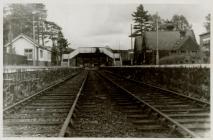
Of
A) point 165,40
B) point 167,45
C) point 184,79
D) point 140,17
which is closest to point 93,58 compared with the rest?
point 140,17

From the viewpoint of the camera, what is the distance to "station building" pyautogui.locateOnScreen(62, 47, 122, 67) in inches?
2078

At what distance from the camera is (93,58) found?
77375 mm

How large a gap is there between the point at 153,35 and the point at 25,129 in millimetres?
45354

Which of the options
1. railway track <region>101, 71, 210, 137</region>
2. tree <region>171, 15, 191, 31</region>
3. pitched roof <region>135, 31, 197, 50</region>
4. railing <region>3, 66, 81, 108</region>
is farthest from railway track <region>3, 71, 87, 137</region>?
tree <region>171, 15, 191, 31</region>

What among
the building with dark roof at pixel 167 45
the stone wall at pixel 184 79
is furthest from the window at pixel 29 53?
the building with dark roof at pixel 167 45

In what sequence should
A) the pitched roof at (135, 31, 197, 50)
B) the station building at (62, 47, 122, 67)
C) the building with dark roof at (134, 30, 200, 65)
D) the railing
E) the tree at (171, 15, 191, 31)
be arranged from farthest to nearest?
the tree at (171, 15, 191, 31), the station building at (62, 47, 122, 67), the pitched roof at (135, 31, 197, 50), the building with dark roof at (134, 30, 200, 65), the railing

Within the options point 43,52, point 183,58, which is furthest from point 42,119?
point 43,52

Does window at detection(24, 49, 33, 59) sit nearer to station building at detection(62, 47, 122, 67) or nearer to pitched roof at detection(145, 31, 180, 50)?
station building at detection(62, 47, 122, 67)

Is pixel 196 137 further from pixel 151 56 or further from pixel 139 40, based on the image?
pixel 139 40

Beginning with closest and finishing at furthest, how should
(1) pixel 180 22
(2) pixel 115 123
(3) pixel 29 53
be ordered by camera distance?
(2) pixel 115 123, (3) pixel 29 53, (1) pixel 180 22

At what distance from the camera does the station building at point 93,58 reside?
5278 centimetres

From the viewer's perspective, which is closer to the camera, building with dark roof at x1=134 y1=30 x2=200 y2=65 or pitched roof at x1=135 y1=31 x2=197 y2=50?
building with dark roof at x1=134 y1=30 x2=200 y2=65

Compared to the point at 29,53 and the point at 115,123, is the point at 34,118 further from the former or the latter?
the point at 29,53

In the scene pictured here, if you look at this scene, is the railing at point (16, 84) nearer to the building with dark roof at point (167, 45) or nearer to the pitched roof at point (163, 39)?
the building with dark roof at point (167, 45)
